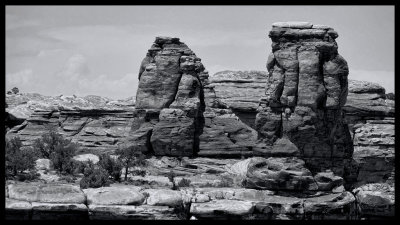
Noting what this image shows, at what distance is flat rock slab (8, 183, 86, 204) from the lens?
38.3 m

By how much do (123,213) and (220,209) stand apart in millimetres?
4859

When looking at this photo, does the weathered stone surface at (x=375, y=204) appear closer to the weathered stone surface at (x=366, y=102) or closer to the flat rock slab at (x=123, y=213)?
the flat rock slab at (x=123, y=213)

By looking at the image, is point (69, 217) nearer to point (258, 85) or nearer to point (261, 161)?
point (261, 161)

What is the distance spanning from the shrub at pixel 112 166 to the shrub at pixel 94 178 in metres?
1.01

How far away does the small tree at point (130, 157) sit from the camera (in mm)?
46062

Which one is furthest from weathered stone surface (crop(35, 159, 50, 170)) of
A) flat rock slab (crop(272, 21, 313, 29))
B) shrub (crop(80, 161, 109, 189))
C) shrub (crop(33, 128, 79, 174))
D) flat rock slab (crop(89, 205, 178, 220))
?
flat rock slab (crop(272, 21, 313, 29))

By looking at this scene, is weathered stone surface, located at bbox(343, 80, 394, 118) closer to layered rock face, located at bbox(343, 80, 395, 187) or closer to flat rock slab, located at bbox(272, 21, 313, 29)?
layered rock face, located at bbox(343, 80, 395, 187)

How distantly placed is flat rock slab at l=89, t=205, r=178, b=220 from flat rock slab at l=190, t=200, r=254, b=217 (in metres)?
1.77

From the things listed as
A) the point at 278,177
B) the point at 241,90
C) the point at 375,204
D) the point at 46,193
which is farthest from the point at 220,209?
the point at 241,90

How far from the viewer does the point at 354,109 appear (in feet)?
205

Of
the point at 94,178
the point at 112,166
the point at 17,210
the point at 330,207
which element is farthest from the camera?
the point at 112,166

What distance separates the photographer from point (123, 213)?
127ft

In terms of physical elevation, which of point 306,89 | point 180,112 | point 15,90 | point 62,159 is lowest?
point 62,159

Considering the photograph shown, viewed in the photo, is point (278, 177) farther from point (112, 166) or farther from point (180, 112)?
point (180, 112)
